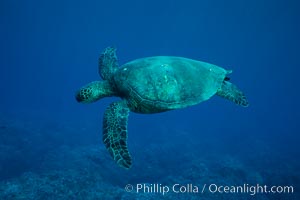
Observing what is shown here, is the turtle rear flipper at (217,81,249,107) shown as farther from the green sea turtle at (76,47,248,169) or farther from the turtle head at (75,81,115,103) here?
the turtle head at (75,81,115,103)

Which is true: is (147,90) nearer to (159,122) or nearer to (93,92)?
(93,92)

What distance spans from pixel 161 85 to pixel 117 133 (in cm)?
132

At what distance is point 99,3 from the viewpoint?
67.1 meters

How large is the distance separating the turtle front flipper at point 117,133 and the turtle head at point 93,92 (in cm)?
68

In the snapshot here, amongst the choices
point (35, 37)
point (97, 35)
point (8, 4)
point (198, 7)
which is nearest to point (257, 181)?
point (198, 7)

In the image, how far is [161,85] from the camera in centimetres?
520

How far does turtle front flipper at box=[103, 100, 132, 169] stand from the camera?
4477mm

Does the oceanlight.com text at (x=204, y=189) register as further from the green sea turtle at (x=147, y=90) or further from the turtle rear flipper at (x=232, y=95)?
the green sea turtle at (x=147, y=90)

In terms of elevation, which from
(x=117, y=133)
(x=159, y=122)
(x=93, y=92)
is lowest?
(x=117, y=133)

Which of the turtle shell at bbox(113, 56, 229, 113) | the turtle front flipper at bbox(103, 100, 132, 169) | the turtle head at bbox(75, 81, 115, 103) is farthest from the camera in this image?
the turtle head at bbox(75, 81, 115, 103)

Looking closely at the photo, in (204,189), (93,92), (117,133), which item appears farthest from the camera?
(204,189)

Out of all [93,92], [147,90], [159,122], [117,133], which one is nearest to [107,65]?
[93,92]

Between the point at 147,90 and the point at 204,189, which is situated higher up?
the point at 204,189

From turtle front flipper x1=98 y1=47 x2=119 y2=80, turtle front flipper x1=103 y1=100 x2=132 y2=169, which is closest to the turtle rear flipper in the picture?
turtle front flipper x1=103 y1=100 x2=132 y2=169
